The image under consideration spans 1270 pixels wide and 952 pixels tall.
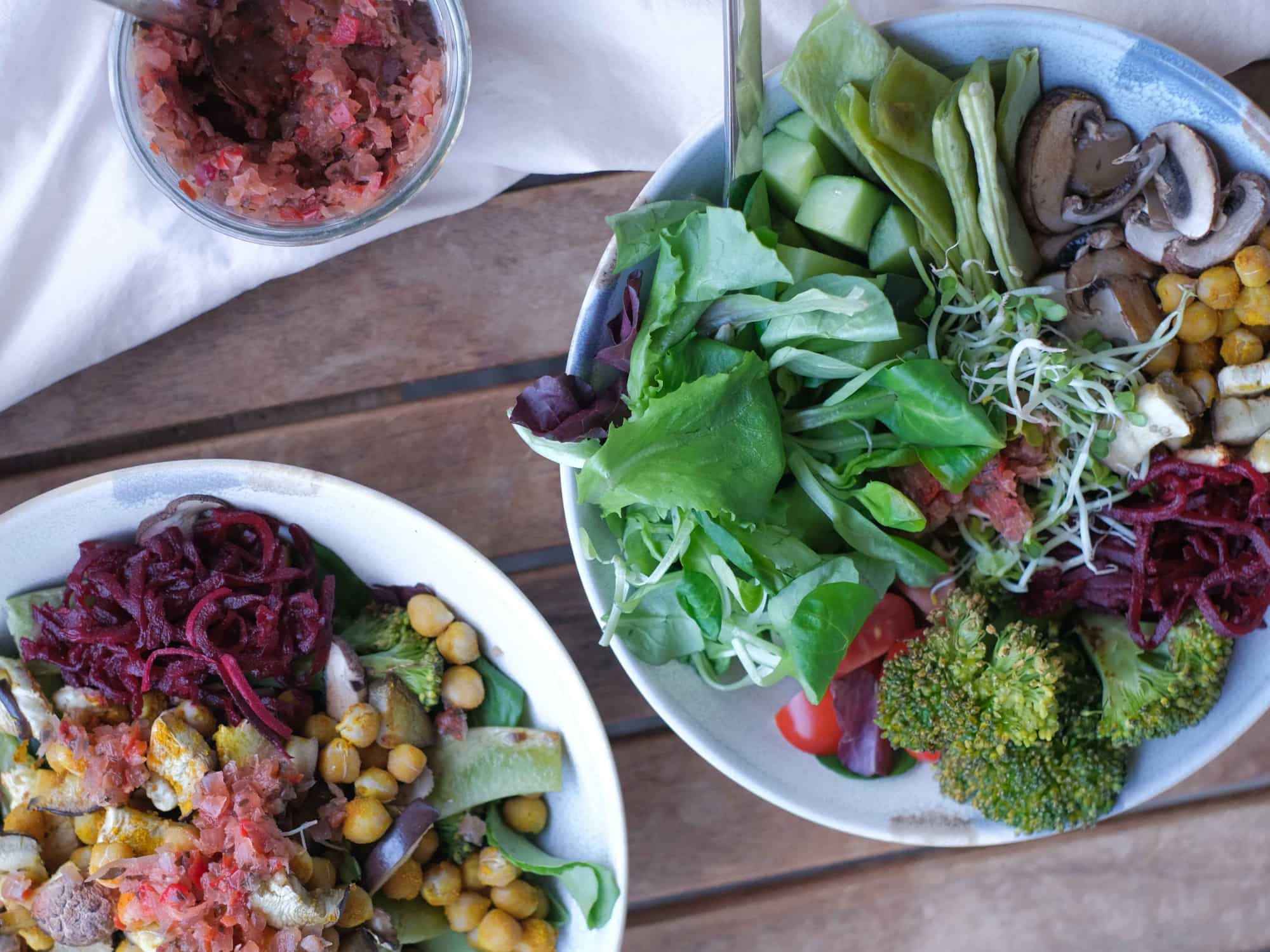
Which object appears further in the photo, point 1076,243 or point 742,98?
point 1076,243

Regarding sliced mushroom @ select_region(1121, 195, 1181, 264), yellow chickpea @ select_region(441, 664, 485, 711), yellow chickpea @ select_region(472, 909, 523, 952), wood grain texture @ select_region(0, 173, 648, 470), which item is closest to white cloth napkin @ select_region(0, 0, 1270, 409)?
wood grain texture @ select_region(0, 173, 648, 470)

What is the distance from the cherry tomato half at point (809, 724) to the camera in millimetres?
1516

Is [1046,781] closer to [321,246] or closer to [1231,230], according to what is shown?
[1231,230]

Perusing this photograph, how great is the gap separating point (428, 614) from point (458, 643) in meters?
0.06

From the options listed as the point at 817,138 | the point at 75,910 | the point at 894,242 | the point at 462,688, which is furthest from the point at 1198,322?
the point at 75,910

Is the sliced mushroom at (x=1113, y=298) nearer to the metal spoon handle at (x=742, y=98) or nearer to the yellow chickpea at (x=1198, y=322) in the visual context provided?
the yellow chickpea at (x=1198, y=322)

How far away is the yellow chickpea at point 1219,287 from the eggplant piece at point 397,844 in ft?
4.04

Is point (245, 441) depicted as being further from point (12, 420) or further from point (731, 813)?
point (731, 813)

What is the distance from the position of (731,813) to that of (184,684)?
850 mm

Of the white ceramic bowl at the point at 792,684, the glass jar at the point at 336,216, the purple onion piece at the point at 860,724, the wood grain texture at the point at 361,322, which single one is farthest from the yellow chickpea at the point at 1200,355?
the glass jar at the point at 336,216

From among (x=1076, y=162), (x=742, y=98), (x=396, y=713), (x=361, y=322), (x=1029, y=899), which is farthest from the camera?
(x=1029, y=899)

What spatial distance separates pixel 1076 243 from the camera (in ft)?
4.61

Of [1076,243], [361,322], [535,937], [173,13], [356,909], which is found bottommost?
[535,937]

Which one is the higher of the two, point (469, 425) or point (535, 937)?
point (469, 425)
